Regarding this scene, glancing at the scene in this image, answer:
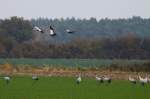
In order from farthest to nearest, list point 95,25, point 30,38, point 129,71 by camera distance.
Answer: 1. point 95,25
2. point 30,38
3. point 129,71

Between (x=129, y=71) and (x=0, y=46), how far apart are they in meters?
41.3

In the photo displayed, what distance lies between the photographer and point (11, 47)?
9288 cm

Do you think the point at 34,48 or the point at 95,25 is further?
the point at 95,25

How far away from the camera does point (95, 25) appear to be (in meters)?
150

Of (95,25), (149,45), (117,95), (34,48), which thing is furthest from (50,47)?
(117,95)

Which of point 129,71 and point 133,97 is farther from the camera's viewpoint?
point 129,71

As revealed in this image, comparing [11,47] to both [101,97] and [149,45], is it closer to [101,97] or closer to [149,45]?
[149,45]

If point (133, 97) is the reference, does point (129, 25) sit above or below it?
above

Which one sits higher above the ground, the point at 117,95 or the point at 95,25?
the point at 95,25

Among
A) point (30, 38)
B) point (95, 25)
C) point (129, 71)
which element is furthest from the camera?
point (95, 25)

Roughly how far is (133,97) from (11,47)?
68.2 m

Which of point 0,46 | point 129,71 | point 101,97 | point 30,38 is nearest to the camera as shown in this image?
point 101,97

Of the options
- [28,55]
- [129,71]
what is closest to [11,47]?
[28,55]

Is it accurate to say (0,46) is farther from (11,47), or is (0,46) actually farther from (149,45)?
(149,45)
